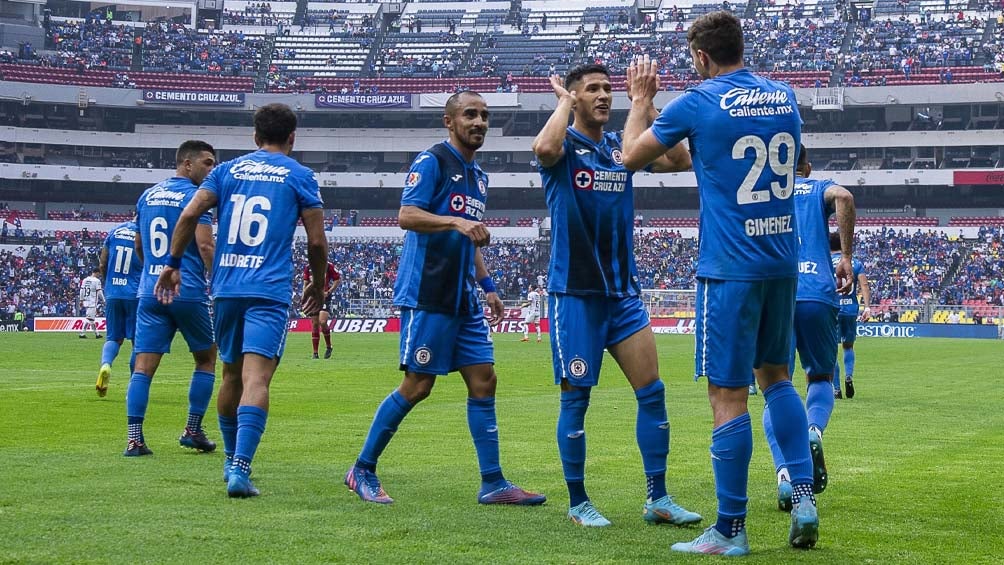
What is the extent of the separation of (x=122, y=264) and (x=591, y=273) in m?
9.08

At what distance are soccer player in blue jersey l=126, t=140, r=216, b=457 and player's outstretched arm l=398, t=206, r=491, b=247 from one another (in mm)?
2756

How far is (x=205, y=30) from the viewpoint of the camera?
276 ft

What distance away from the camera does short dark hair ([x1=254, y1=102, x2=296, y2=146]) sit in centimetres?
811

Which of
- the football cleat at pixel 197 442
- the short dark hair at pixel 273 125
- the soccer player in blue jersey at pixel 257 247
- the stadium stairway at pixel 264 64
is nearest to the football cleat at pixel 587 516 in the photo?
the soccer player in blue jersey at pixel 257 247

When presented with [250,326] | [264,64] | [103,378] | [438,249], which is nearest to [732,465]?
[438,249]

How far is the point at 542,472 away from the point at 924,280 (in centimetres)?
5652

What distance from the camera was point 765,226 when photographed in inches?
235

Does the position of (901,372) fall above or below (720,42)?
below

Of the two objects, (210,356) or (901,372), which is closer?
(210,356)

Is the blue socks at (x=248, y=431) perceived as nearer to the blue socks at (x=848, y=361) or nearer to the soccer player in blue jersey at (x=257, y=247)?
the soccer player in blue jersey at (x=257, y=247)

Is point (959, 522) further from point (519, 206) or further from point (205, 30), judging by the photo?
point (205, 30)

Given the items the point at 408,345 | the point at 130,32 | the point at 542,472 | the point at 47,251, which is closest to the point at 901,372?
the point at 542,472

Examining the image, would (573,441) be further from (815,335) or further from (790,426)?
(815,335)

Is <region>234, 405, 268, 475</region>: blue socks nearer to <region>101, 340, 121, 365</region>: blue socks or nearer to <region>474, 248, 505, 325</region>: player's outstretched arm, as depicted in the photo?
<region>474, 248, 505, 325</region>: player's outstretched arm
